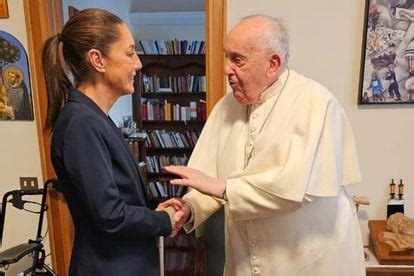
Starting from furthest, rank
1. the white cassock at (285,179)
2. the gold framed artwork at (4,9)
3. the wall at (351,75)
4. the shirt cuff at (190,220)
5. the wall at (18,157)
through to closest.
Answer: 1. the wall at (18,157)
2. the gold framed artwork at (4,9)
3. the wall at (351,75)
4. the shirt cuff at (190,220)
5. the white cassock at (285,179)

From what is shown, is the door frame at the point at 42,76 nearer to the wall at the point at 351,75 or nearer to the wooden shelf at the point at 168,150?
the wall at the point at 351,75

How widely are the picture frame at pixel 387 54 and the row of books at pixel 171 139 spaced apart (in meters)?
3.28

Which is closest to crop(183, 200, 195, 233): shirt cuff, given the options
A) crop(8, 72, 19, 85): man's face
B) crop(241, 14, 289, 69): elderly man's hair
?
crop(241, 14, 289, 69): elderly man's hair

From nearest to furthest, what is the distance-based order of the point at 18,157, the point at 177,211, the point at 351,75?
the point at 177,211 < the point at 351,75 < the point at 18,157

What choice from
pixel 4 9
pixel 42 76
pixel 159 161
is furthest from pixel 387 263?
pixel 159 161

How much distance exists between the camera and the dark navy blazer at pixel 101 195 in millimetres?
964

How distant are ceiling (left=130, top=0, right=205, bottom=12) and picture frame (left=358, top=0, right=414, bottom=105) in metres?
3.35

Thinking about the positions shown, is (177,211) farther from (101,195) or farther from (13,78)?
(13,78)

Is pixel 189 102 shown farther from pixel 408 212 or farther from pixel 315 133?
pixel 315 133

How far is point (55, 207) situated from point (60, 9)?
1108 millimetres

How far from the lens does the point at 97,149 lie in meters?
0.97

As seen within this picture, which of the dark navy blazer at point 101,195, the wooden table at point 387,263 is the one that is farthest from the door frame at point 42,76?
the wooden table at point 387,263

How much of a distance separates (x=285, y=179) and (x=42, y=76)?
4.86ft

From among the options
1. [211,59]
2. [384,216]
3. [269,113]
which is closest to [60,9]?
[211,59]
